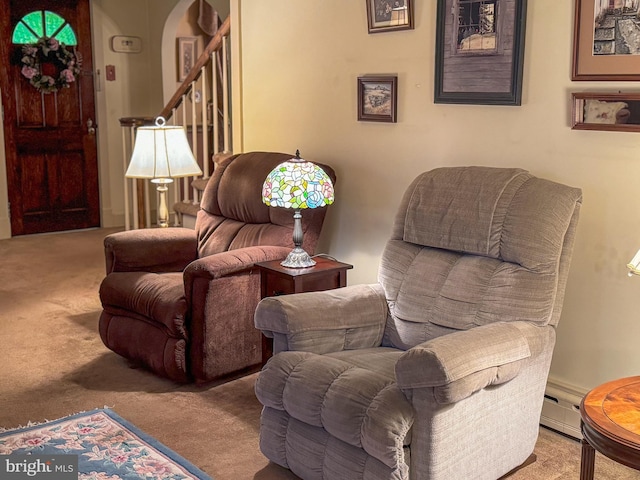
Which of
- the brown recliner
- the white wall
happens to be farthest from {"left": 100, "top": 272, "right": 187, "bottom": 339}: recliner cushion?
the white wall

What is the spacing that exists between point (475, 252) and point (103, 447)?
5.07ft

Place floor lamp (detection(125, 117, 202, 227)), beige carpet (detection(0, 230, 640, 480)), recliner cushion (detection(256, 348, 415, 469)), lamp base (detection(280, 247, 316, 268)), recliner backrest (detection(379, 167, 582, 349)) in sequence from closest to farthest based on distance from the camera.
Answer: recliner cushion (detection(256, 348, 415, 469)), recliner backrest (detection(379, 167, 582, 349)), beige carpet (detection(0, 230, 640, 480)), lamp base (detection(280, 247, 316, 268)), floor lamp (detection(125, 117, 202, 227))

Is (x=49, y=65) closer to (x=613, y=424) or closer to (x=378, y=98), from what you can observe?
(x=378, y=98)

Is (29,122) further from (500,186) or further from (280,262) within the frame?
(500,186)

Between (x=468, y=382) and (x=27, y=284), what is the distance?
380 centimetres

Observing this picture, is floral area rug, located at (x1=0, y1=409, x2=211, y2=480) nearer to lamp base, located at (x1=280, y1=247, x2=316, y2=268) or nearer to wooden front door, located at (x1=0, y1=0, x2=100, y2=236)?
lamp base, located at (x1=280, y1=247, x2=316, y2=268)

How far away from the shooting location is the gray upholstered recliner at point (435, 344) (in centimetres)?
233

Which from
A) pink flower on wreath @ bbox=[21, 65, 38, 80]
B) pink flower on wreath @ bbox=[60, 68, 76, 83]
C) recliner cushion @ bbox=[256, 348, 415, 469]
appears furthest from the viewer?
pink flower on wreath @ bbox=[60, 68, 76, 83]

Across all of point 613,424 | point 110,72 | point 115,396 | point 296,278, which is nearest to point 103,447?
point 115,396

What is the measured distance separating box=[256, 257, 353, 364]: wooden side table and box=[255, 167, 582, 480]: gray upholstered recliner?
335mm

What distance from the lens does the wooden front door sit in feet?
21.6

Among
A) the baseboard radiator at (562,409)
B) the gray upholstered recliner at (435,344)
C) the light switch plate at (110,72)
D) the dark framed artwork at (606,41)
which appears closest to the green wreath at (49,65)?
the light switch plate at (110,72)

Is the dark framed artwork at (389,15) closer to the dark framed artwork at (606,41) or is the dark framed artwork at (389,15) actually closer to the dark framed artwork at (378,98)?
the dark framed artwork at (378,98)

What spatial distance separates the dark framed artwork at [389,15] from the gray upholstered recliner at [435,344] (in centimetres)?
85
